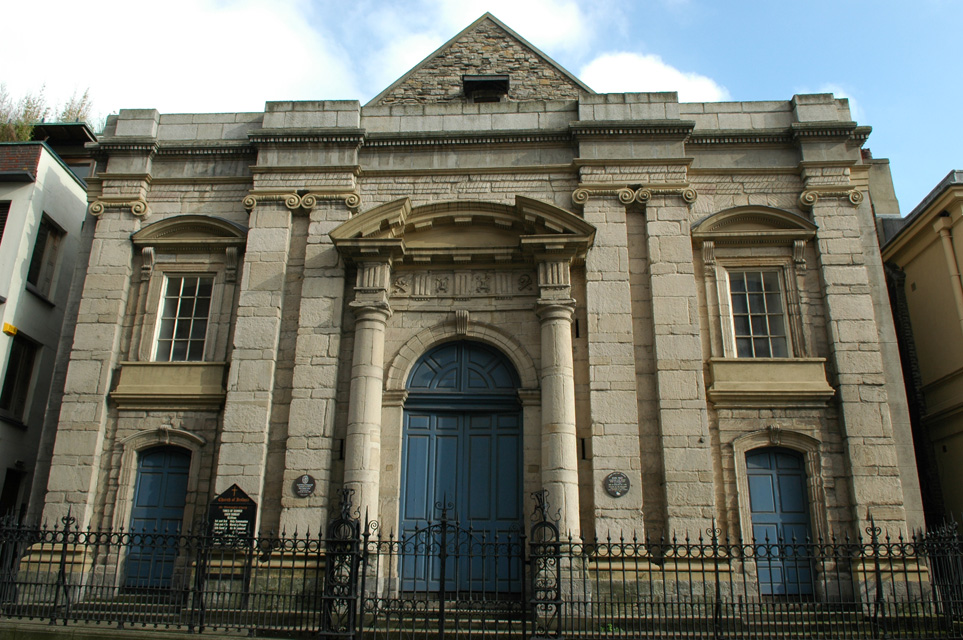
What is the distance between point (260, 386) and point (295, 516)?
2.30 m

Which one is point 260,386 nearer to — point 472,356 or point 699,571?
point 472,356

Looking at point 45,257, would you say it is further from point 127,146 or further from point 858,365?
point 858,365

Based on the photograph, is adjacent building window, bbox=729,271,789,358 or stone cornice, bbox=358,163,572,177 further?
stone cornice, bbox=358,163,572,177

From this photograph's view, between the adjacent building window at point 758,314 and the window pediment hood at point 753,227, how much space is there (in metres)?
0.64

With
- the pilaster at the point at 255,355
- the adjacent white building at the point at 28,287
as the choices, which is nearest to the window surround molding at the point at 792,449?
the pilaster at the point at 255,355

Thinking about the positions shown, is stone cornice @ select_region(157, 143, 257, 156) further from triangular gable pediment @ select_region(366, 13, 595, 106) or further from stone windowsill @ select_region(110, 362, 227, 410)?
stone windowsill @ select_region(110, 362, 227, 410)

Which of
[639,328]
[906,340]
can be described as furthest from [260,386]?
[906,340]

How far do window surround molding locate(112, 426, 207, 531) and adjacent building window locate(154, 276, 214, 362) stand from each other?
A: 1.44 m

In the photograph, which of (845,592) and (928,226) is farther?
(928,226)

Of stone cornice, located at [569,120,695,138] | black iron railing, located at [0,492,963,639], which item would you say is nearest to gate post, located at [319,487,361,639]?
black iron railing, located at [0,492,963,639]

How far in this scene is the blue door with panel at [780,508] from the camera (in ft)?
38.6

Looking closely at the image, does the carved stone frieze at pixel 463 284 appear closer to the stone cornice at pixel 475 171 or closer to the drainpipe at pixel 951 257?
the stone cornice at pixel 475 171

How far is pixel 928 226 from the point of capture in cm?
1530

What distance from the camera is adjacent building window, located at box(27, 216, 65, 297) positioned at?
15.7m
